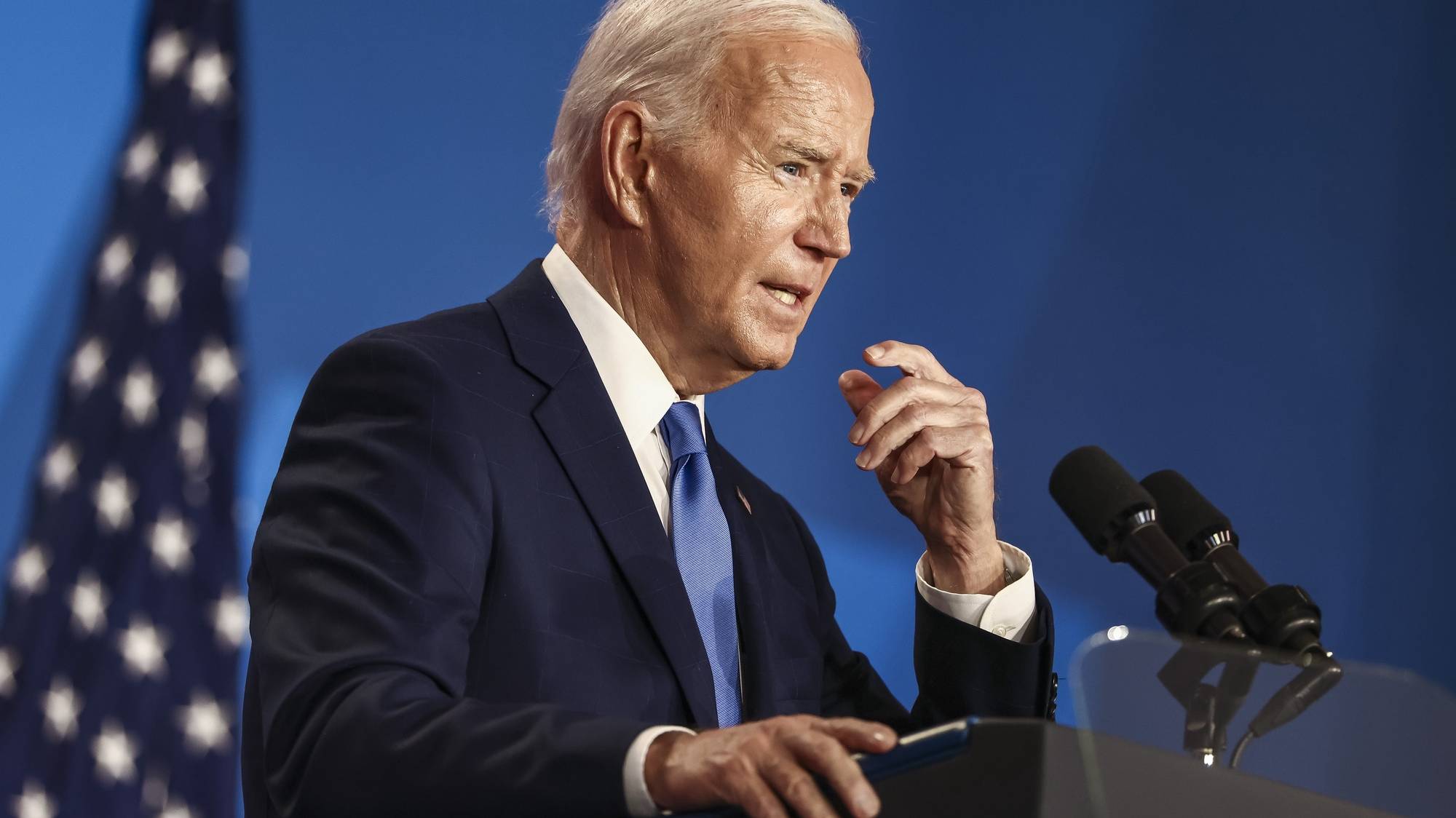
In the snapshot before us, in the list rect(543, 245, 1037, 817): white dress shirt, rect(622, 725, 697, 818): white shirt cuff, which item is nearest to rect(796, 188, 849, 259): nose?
rect(543, 245, 1037, 817): white dress shirt

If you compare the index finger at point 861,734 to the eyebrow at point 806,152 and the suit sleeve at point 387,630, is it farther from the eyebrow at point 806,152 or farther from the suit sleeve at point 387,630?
the eyebrow at point 806,152

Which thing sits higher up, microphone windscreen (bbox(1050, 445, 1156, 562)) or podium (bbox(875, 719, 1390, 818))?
microphone windscreen (bbox(1050, 445, 1156, 562))

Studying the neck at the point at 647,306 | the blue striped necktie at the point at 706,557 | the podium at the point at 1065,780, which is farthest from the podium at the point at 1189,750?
the neck at the point at 647,306

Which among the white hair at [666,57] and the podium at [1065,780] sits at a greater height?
the white hair at [666,57]

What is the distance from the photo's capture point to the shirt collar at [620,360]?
160 cm

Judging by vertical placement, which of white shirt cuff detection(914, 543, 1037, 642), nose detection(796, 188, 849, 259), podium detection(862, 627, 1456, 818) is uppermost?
nose detection(796, 188, 849, 259)

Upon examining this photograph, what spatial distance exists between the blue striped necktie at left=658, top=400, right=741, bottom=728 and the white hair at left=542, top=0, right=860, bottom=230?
1.30ft

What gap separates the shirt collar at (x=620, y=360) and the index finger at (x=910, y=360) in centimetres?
25

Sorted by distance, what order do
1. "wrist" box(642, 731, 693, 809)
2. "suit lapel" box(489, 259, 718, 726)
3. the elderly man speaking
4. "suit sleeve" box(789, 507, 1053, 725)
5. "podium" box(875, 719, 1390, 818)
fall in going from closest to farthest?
"podium" box(875, 719, 1390, 818)
"wrist" box(642, 731, 693, 809)
the elderly man speaking
"suit lapel" box(489, 259, 718, 726)
"suit sleeve" box(789, 507, 1053, 725)

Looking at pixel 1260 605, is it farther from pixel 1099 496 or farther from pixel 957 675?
pixel 957 675

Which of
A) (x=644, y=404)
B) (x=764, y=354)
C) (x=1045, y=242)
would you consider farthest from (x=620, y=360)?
(x=1045, y=242)

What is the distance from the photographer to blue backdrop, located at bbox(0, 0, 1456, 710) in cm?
275

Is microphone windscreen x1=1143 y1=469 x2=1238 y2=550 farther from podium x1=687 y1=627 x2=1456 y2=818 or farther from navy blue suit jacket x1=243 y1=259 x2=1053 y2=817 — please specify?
navy blue suit jacket x1=243 y1=259 x2=1053 y2=817

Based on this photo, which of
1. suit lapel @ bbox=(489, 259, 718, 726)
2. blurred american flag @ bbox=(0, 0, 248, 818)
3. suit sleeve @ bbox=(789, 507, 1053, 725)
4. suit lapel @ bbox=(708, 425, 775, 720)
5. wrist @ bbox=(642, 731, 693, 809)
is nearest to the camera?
wrist @ bbox=(642, 731, 693, 809)
